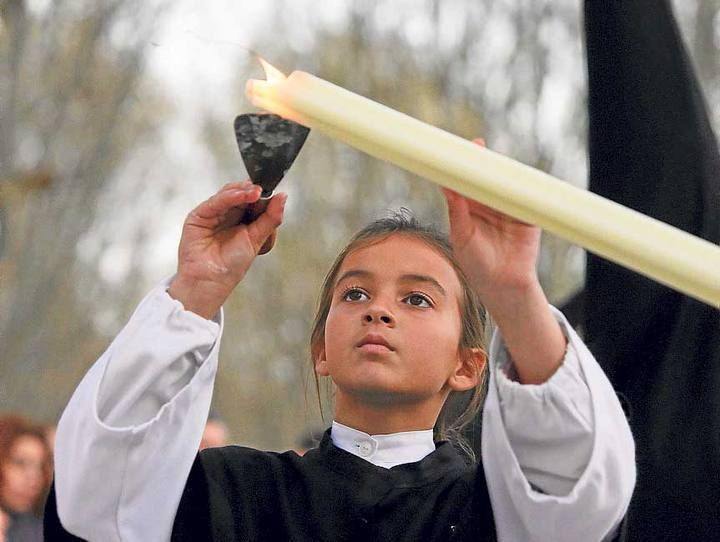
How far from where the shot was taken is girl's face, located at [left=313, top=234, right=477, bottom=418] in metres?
2.99

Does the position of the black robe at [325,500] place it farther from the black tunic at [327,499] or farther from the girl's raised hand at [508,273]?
the girl's raised hand at [508,273]

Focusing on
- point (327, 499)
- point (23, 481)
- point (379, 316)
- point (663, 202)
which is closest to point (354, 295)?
point (379, 316)

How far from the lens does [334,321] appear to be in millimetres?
3062

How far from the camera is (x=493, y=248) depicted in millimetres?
2625

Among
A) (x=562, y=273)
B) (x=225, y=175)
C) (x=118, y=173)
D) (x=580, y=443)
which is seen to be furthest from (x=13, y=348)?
(x=580, y=443)

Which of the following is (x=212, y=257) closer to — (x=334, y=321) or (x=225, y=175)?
(x=334, y=321)

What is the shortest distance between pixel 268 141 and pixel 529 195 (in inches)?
22.4

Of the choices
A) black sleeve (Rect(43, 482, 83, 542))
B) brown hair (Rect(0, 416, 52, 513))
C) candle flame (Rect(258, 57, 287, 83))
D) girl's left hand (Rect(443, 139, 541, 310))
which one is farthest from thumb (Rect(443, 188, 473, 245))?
brown hair (Rect(0, 416, 52, 513))

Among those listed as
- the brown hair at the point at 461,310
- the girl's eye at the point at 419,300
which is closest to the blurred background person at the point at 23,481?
the brown hair at the point at 461,310

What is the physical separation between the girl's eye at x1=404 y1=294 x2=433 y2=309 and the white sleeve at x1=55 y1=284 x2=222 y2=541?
16.3 inches

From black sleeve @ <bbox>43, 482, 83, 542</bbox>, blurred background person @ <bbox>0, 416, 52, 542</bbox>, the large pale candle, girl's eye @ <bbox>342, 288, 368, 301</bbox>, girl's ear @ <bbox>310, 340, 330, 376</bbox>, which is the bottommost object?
blurred background person @ <bbox>0, 416, 52, 542</bbox>

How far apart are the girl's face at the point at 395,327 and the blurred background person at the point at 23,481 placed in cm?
336

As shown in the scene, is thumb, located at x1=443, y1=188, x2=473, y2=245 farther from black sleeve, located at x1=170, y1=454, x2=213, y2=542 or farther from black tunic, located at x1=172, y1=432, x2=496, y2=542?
black sleeve, located at x1=170, y1=454, x2=213, y2=542

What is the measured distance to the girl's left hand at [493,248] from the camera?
2604 millimetres
